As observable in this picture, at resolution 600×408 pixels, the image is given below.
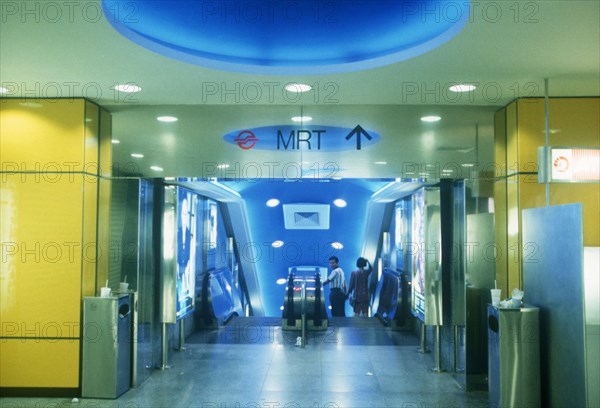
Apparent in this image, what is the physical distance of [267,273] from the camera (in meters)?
14.9

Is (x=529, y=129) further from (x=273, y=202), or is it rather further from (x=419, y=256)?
(x=273, y=202)

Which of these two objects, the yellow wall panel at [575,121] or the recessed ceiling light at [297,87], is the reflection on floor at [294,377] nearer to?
the yellow wall panel at [575,121]

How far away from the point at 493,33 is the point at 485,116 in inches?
81.8

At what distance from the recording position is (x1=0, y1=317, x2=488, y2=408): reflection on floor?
17.0 ft

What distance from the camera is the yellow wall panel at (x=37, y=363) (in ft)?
17.4

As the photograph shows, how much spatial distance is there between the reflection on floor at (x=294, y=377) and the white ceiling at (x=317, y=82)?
223cm

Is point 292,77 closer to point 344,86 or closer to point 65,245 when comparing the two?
point 344,86

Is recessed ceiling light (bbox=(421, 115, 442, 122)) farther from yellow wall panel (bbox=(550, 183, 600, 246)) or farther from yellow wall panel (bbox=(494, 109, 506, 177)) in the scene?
yellow wall panel (bbox=(550, 183, 600, 246))

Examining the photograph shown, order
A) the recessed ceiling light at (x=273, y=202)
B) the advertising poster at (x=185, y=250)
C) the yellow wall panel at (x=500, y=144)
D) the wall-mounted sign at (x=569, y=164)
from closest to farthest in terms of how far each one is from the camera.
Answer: the wall-mounted sign at (x=569, y=164)
the yellow wall panel at (x=500, y=144)
the advertising poster at (x=185, y=250)
the recessed ceiling light at (x=273, y=202)

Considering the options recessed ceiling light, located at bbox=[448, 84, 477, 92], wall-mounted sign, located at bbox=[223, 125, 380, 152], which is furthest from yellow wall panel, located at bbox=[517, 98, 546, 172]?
wall-mounted sign, located at bbox=[223, 125, 380, 152]

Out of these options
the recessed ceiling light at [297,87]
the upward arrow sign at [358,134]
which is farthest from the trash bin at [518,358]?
the recessed ceiling light at [297,87]

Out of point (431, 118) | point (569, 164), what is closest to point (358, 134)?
point (431, 118)

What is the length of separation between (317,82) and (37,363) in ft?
12.4

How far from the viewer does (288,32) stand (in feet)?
15.3
